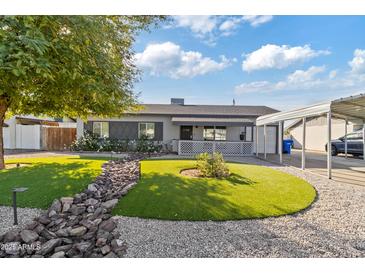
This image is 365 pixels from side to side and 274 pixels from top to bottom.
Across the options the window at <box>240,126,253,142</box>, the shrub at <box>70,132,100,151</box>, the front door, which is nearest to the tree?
the shrub at <box>70,132,100,151</box>

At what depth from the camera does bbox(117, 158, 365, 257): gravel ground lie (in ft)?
12.2

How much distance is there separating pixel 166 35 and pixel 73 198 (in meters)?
8.43

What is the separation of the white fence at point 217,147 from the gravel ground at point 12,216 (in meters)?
12.8

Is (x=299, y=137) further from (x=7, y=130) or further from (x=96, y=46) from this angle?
(x=7, y=130)

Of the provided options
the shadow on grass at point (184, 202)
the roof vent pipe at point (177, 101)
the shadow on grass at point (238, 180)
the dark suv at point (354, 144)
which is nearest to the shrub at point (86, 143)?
the roof vent pipe at point (177, 101)

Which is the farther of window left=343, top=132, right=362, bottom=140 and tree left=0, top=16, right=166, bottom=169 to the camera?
window left=343, top=132, right=362, bottom=140

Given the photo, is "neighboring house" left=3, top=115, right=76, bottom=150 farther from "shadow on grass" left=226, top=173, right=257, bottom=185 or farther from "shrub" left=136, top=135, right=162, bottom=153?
"shadow on grass" left=226, top=173, right=257, bottom=185

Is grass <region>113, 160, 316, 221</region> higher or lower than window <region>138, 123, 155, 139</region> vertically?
lower

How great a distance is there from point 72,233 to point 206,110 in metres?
18.0

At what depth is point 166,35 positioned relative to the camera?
11.0 meters

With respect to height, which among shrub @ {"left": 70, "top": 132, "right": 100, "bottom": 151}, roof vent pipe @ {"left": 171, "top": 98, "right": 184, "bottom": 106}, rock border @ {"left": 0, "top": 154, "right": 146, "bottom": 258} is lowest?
rock border @ {"left": 0, "top": 154, "right": 146, "bottom": 258}

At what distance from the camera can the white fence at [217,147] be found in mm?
17844

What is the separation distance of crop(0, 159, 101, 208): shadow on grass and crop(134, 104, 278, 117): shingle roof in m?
10.8
